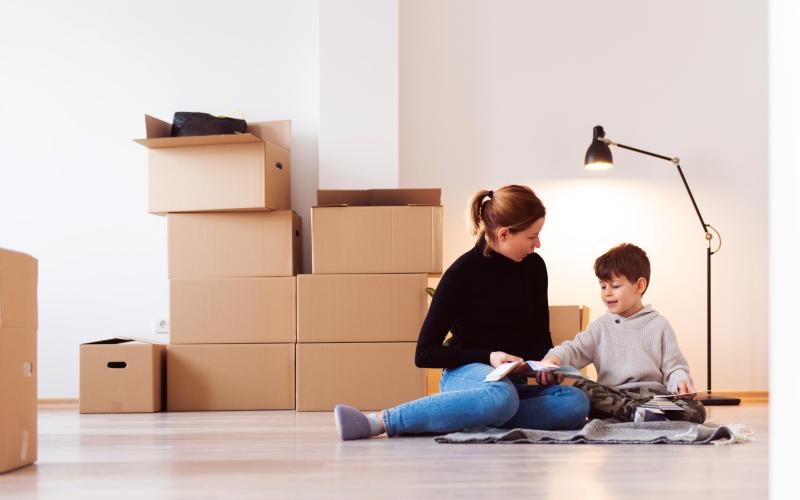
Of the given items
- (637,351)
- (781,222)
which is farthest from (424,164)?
(781,222)

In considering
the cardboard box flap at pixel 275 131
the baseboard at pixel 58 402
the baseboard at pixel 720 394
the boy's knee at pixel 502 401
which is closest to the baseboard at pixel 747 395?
the baseboard at pixel 720 394

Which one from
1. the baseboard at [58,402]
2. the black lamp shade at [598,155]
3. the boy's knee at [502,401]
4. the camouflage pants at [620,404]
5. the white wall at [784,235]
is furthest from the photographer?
the baseboard at [58,402]

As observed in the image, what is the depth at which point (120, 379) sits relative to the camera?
356 cm

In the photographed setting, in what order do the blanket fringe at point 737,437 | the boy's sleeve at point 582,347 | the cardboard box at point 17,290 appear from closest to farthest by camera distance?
1. the cardboard box at point 17,290
2. the blanket fringe at point 737,437
3. the boy's sleeve at point 582,347

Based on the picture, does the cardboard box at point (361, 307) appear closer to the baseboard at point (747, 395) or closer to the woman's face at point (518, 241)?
the woman's face at point (518, 241)

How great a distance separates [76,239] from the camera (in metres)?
4.12

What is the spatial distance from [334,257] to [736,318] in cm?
183

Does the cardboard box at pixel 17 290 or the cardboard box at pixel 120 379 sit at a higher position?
the cardboard box at pixel 17 290

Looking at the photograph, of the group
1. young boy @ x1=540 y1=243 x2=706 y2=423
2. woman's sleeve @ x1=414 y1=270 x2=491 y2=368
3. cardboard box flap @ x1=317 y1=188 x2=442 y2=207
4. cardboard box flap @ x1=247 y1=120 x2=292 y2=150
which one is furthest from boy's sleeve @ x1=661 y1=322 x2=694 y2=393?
cardboard box flap @ x1=247 y1=120 x2=292 y2=150

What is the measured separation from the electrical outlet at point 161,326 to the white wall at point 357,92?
0.94m

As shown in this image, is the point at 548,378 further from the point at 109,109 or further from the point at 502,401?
the point at 109,109

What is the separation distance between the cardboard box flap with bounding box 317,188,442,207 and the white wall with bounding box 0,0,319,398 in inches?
20.5

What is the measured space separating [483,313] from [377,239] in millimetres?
1131

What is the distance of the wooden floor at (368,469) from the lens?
151 cm
